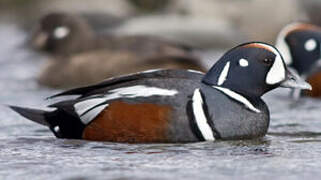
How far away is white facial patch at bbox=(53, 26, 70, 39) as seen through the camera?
15.0 m

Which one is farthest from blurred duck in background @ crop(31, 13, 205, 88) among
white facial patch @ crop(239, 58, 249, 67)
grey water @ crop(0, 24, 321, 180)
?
white facial patch @ crop(239, 58, 249, 67)

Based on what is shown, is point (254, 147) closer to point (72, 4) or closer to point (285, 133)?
point (285, 133)

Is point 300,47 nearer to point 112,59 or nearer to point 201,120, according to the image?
point 112,59

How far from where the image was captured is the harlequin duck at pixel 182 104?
23.3 ft

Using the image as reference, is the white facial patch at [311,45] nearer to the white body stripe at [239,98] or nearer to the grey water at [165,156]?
the grey water at [165,156]

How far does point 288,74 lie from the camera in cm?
755

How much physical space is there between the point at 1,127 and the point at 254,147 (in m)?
2.49

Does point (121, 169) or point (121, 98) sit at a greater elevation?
point (121, 98)

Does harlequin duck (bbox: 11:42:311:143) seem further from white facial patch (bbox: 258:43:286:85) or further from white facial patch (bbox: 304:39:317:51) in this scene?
white facial patch (bbox: 304:39:317:51)

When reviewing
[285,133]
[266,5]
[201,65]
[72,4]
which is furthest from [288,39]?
[72,4]

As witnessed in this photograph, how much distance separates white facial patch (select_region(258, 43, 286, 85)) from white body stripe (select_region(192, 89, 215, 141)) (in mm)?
671

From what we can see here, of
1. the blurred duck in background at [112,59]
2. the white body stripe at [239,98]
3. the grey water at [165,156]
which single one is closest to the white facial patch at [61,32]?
the blurred duck in background at [112,59]

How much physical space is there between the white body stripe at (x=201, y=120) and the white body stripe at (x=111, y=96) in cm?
17

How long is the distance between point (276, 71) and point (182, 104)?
0.84 m
